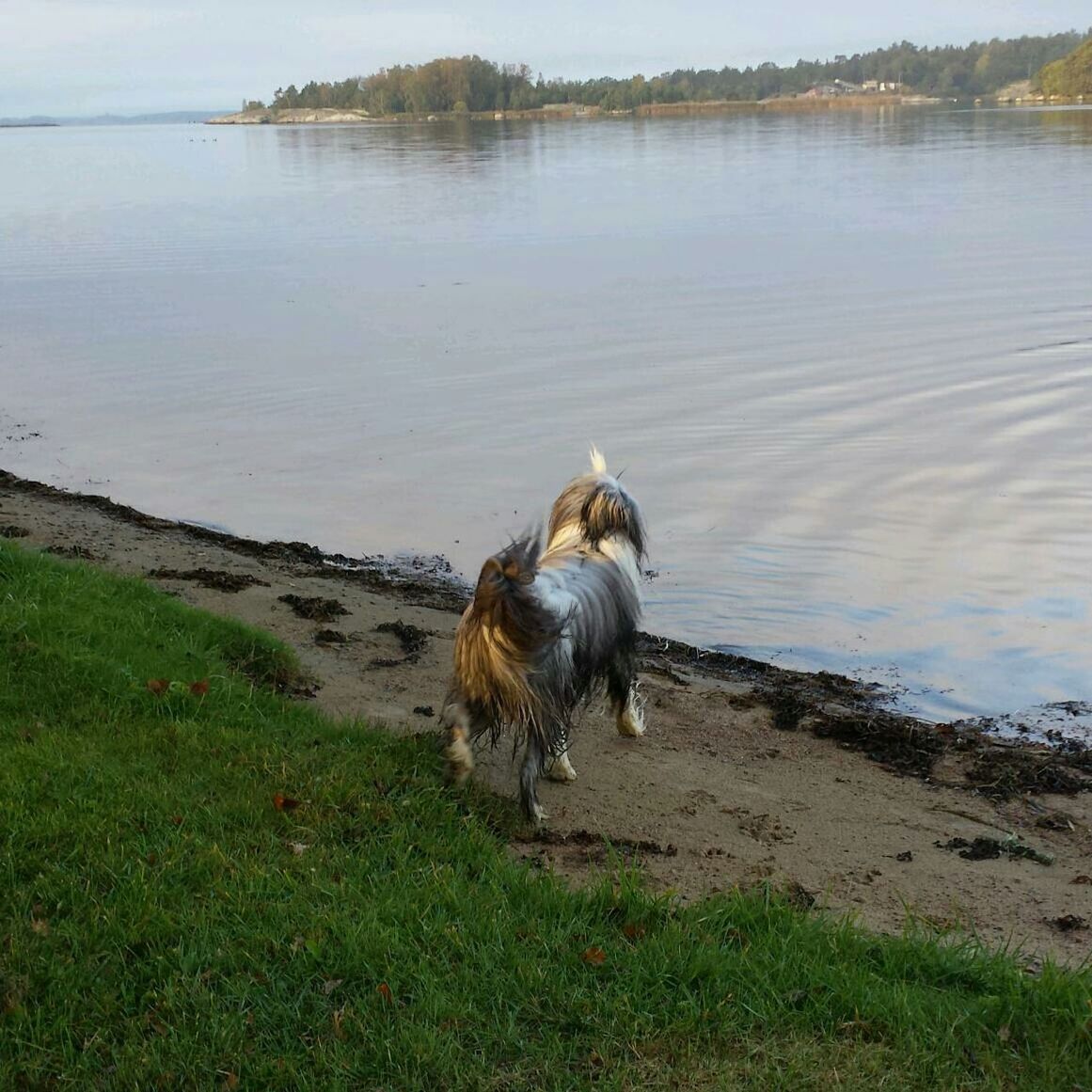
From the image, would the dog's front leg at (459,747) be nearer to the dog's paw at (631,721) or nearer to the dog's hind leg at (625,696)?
the dog's hind leg at (625,696)

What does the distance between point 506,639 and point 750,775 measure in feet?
6.13

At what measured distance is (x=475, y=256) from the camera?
2762cm

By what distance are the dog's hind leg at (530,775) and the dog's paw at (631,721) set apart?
138 centimetres

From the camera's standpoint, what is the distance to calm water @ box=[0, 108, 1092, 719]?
961 cm

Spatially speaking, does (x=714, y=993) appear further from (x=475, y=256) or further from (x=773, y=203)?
(x=773, y=203)

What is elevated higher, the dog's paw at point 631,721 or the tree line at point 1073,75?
the tree line at point 1073,75

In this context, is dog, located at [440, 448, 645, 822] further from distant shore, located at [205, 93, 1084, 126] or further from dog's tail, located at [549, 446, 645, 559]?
distant shore, located at [205, 93, 1084, 126]

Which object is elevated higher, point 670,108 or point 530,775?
point 670,108

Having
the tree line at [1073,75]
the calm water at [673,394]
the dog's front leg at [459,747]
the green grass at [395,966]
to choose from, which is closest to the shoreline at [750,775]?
the dog's front leg at [459,747]

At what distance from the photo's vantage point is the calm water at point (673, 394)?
31.5ft

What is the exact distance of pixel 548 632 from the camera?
17.4ft

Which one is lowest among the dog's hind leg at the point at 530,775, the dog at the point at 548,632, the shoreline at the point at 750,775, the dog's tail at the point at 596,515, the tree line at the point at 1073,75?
the shoreline at the point at 750,775

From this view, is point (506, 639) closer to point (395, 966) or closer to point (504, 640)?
point (504, 640)

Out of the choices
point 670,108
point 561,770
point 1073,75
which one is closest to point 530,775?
point 561,770
